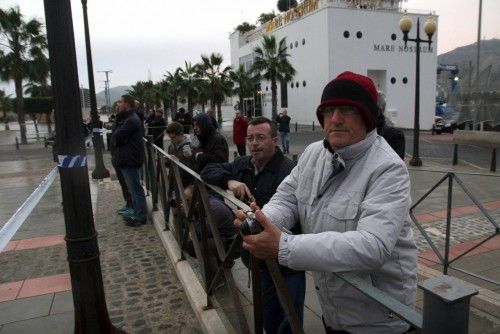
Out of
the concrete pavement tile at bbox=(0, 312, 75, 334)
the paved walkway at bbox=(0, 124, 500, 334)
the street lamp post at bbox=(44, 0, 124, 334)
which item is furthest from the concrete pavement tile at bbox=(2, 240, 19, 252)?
the street lamp post at bbox=(44, 0, 124, 334)

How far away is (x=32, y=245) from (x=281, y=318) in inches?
177

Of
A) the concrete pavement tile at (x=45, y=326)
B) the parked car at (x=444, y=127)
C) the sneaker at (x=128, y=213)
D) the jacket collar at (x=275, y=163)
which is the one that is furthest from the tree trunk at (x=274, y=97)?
the jacket collar at (x=275, y=163)

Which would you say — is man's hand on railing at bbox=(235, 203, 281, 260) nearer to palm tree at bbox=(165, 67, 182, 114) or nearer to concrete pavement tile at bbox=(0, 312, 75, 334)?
concrete pavement tile at bbox=(0, 312, 75, 334)

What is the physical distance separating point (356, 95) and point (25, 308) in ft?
12.3

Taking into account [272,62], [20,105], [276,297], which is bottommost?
[276,297]

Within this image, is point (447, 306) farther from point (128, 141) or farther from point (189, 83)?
point (189, 83)

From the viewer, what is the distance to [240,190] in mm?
2594

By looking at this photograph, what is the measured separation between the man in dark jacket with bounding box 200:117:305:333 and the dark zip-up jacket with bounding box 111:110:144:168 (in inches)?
130

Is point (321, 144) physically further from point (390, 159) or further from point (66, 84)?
point (66, 84)

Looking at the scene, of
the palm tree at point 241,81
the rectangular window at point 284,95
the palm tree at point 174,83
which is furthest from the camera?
the palm tree at point 174,83

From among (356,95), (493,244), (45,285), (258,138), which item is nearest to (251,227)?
(356,95)

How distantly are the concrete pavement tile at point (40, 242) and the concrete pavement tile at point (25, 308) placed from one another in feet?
6.02

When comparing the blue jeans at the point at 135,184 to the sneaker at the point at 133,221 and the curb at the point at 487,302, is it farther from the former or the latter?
the curb at the point at 487,302

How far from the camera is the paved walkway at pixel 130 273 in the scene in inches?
138
